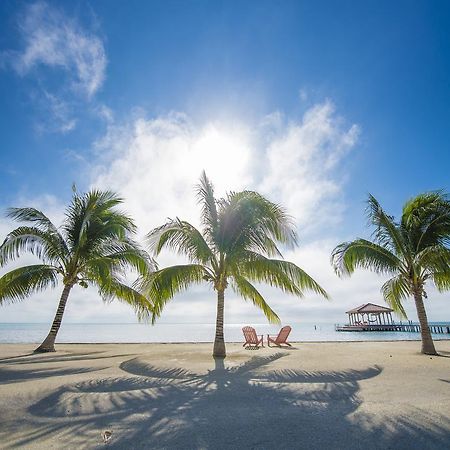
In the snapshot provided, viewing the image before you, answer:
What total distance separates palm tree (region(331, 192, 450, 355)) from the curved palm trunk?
12.3m

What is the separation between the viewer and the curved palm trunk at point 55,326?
13180mm

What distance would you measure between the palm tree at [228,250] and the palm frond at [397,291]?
15.6 ft

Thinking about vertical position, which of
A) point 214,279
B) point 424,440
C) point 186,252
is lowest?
point 424,440

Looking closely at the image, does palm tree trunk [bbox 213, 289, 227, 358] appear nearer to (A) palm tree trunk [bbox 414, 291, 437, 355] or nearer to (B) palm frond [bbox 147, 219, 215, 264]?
(B) palm frond [bbox 147, 219, 215, 264]

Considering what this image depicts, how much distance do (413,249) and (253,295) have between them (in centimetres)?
711

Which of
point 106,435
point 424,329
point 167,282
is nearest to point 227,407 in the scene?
point 106,435

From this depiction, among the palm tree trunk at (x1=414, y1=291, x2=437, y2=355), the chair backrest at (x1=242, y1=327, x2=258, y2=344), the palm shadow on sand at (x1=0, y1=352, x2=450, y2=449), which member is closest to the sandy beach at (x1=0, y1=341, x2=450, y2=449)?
the palm shadow on sand at (x1=0, y1=352, x2=450, y2=449)

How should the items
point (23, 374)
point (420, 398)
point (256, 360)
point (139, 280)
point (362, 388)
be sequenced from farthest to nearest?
point (139, 280)
point (256, 360)
point (23, 374)
point (362, 388)
point (420, 398)

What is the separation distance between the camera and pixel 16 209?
13.1 meters

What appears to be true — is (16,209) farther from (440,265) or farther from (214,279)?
(440,265)

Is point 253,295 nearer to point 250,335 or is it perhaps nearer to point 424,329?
point 250,335

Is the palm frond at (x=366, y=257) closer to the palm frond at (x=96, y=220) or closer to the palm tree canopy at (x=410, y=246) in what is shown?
the palm tree canopy at (x=410, y=246)

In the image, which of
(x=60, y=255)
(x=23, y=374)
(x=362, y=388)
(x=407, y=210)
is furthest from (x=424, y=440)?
(x=60, y=255)

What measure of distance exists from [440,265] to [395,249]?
171 cm
